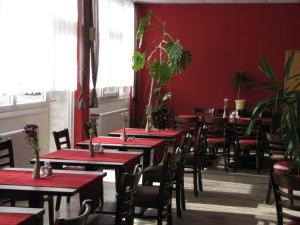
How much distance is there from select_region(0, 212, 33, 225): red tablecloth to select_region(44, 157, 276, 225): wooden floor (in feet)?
8.63

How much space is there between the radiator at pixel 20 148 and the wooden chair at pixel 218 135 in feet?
10.7

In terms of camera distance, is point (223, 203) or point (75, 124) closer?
point (223, 203)

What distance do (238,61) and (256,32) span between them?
796 millimetres

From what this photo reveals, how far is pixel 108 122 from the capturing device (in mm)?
10250

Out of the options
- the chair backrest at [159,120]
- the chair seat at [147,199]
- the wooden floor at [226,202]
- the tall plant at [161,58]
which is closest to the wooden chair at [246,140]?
the wooden floor at [226,202]

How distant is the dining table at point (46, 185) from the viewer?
3486mm

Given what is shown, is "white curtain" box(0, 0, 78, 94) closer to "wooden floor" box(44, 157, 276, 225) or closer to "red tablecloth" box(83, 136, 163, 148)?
"red tablecloth" box(83, 136, 163, 148)

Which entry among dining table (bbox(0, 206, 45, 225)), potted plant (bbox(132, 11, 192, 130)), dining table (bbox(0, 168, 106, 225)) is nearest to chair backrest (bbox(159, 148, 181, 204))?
dining table (bbox(0, 168, 106, 225))

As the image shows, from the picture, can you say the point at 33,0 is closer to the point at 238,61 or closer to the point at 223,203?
the point at 223,203

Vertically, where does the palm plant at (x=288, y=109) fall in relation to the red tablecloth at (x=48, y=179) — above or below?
above

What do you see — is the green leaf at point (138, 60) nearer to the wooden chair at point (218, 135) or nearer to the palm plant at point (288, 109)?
the wooden chair at point (218, 135)

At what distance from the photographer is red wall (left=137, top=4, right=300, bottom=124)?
11742 mm

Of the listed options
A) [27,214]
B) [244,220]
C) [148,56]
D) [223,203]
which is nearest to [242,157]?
[223,203]

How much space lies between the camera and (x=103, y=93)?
9992 mm
